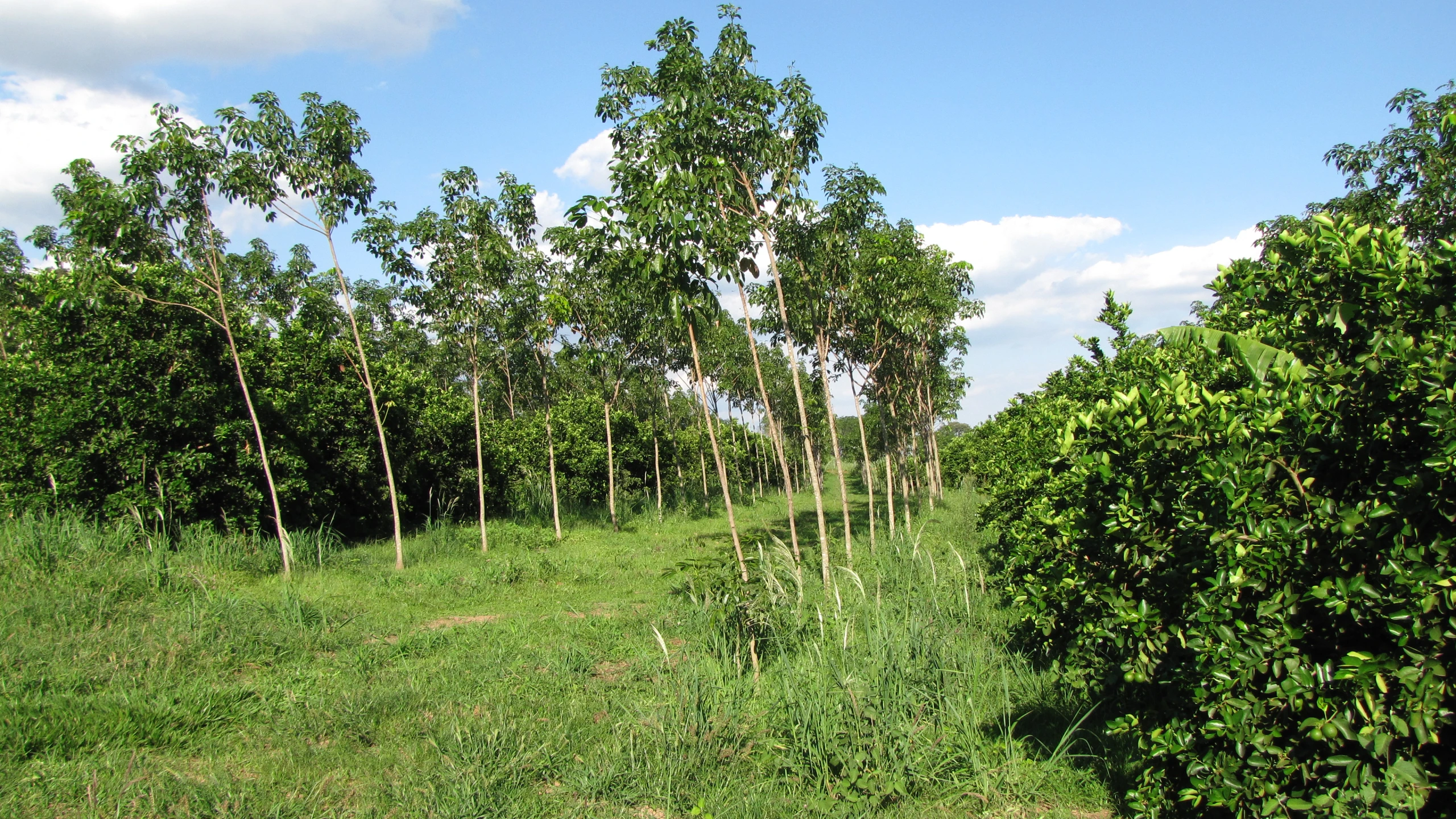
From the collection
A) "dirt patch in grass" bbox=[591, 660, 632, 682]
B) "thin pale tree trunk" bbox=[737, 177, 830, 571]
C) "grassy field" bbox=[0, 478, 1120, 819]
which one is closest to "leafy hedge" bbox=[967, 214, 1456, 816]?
"grassy field" bbox=[0, 478, 1120, 819]

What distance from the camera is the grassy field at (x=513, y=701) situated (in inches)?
160

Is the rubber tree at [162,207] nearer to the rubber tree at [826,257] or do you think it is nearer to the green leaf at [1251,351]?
the rubber tree at [826,257]

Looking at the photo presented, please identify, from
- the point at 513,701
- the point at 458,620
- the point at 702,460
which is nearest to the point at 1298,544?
the point at 513,701

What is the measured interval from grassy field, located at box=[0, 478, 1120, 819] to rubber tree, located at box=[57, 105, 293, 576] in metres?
3.30

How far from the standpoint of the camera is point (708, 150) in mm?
9602

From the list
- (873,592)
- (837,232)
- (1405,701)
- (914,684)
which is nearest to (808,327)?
(837,232)

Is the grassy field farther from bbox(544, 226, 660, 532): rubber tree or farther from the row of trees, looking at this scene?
bbox(544, 226, 660, 532): rubber tree

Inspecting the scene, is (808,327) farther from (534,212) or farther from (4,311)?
(4,311)

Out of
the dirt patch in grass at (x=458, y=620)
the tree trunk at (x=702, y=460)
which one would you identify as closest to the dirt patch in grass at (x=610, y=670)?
the dirt patch in grass at (x=458, y=620)

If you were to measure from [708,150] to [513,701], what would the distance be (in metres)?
7.07

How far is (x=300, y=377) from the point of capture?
1443 centimetres

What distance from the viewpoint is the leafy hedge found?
2.27 m

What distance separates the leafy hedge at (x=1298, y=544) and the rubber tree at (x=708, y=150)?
5244 millimetres

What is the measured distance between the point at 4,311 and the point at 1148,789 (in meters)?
26.5
